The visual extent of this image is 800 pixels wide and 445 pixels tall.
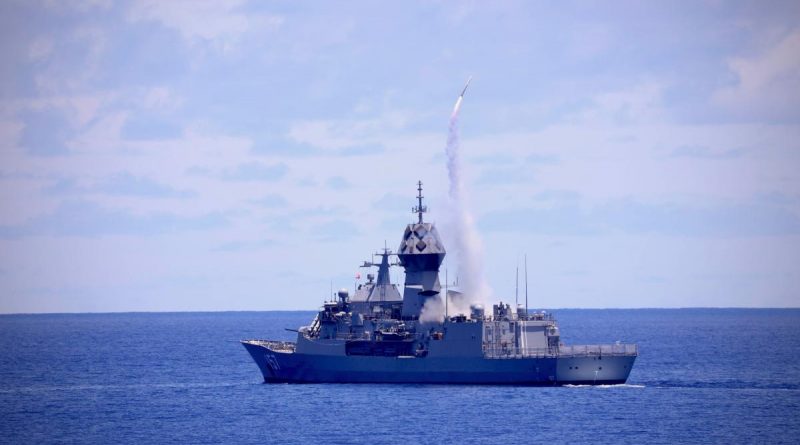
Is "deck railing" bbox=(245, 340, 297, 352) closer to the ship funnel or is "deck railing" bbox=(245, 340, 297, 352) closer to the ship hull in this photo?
the ship hull

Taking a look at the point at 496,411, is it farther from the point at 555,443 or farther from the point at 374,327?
the point at 374,327

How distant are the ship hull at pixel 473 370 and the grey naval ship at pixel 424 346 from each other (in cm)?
6

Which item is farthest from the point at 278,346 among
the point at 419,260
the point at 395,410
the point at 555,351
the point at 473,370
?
the point at 555,351

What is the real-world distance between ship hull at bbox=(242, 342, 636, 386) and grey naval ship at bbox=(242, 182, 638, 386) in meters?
0.06

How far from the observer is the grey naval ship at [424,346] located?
67.1m

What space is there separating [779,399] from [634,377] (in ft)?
44.4

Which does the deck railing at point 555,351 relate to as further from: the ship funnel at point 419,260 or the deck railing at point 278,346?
the deck railing at point 278,346

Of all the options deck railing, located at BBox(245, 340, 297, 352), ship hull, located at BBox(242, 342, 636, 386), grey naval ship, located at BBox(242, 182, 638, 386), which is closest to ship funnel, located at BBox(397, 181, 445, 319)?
grey naval ship, located at BBox(242, 182, 638, 386)

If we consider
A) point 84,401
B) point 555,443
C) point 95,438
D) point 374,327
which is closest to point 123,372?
point 84,401

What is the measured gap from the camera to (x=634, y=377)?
79.1 metres

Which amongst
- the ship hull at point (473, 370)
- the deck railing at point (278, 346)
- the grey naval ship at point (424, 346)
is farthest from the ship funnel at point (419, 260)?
the deck railing at point (278, 346)

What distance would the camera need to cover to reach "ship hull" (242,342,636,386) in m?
66.7

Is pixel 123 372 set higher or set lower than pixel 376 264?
lower

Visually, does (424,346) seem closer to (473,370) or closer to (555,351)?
(473,370)
